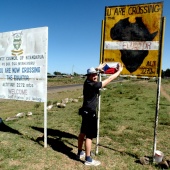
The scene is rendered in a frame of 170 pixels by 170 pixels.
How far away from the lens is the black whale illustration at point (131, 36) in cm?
589

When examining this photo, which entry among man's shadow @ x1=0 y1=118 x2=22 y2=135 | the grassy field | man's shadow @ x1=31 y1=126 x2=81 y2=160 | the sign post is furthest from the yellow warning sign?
man's shadow @ x1=0 y1=118 x2=22 y2=135

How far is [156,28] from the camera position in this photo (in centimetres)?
568

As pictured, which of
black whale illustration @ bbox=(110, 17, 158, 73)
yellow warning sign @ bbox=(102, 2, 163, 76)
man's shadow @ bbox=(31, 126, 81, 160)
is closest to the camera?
yellow warning sign @ bbox=(102, 2, 163, 76)

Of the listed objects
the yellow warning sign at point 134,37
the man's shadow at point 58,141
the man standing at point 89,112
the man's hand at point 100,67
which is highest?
the yellow warning sign at point 134,37

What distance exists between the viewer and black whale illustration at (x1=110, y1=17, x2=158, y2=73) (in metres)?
5.89

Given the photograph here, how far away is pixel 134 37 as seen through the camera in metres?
5.98

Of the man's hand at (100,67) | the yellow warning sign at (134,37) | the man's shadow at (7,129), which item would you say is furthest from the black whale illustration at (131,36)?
the man's shadow at (7,129)

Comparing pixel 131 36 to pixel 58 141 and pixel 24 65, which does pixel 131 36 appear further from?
pixel 58 141

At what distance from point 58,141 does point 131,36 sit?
3.55 metres

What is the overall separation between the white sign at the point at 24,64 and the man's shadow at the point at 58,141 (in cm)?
125

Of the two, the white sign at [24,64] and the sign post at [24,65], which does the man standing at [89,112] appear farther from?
the white sign at [24,64]

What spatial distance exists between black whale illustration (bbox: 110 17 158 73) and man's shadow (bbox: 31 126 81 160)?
250 centimetres

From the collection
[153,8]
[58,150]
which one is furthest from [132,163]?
[153,8]

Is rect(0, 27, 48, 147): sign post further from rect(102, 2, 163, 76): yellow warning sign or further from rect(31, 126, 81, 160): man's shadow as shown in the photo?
rect(102, 2, 163, 76): yellow warning sign
